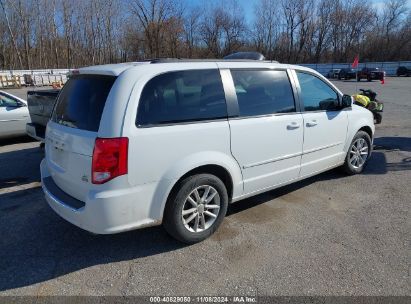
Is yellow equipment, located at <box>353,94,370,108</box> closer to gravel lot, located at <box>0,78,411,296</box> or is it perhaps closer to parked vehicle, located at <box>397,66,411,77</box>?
gravel lot, located at <box>0,78,411,296</box>

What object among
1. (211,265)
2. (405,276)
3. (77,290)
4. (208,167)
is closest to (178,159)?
(208,167)

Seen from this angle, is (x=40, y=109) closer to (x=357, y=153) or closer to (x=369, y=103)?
(x=357, y=153)

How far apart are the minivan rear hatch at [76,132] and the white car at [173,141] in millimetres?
12

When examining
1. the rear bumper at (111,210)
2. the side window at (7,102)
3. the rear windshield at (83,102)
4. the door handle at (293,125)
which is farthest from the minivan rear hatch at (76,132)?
the side window at (7,102)

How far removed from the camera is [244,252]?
3.51 metres

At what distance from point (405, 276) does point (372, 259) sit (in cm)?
32

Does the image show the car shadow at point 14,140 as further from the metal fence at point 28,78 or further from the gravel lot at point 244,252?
the metal fence at point 28,78

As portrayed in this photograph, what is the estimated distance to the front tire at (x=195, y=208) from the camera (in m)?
3.41

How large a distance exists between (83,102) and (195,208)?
4.96 feet

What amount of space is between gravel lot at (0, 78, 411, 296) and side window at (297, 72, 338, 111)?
1.21m

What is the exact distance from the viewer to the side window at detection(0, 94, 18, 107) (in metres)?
8.41

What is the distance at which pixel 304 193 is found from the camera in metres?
4.98

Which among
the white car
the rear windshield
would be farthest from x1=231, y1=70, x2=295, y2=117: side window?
the rear windshield

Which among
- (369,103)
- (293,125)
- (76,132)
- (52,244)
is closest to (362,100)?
(369,103)
